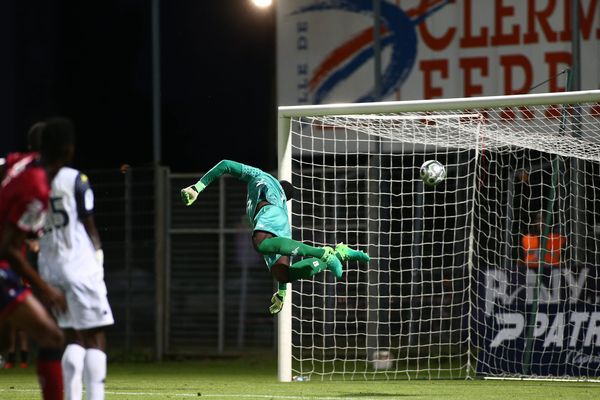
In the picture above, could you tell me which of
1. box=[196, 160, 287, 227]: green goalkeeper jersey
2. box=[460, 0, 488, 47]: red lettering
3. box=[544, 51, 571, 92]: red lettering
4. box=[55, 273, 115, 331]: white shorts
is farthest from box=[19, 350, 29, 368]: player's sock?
box=[55, 273, 115, 331]: white shorts

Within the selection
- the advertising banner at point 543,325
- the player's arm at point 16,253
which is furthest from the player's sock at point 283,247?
the player's arm at point 16,253

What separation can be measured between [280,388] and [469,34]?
26.6 feet

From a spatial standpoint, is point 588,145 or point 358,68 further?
point 358,68

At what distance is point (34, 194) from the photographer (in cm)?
630

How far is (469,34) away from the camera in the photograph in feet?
58.4

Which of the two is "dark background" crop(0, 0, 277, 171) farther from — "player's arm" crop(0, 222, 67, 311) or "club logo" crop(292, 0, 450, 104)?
"player's arm" crop(0, 222, 67, 311)

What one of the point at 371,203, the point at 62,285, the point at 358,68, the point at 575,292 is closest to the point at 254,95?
the point at 358,68

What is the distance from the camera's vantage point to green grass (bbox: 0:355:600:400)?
34.6 feet

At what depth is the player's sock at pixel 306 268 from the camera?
11516 mm

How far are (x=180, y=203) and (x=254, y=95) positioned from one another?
49.5ft

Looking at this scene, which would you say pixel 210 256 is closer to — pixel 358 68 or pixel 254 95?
pixel 358 68

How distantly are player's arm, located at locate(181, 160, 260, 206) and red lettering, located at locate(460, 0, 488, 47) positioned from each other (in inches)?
274

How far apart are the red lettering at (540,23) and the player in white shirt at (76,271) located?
447 inches

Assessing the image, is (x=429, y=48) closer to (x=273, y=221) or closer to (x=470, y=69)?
(x=470, y=69)
